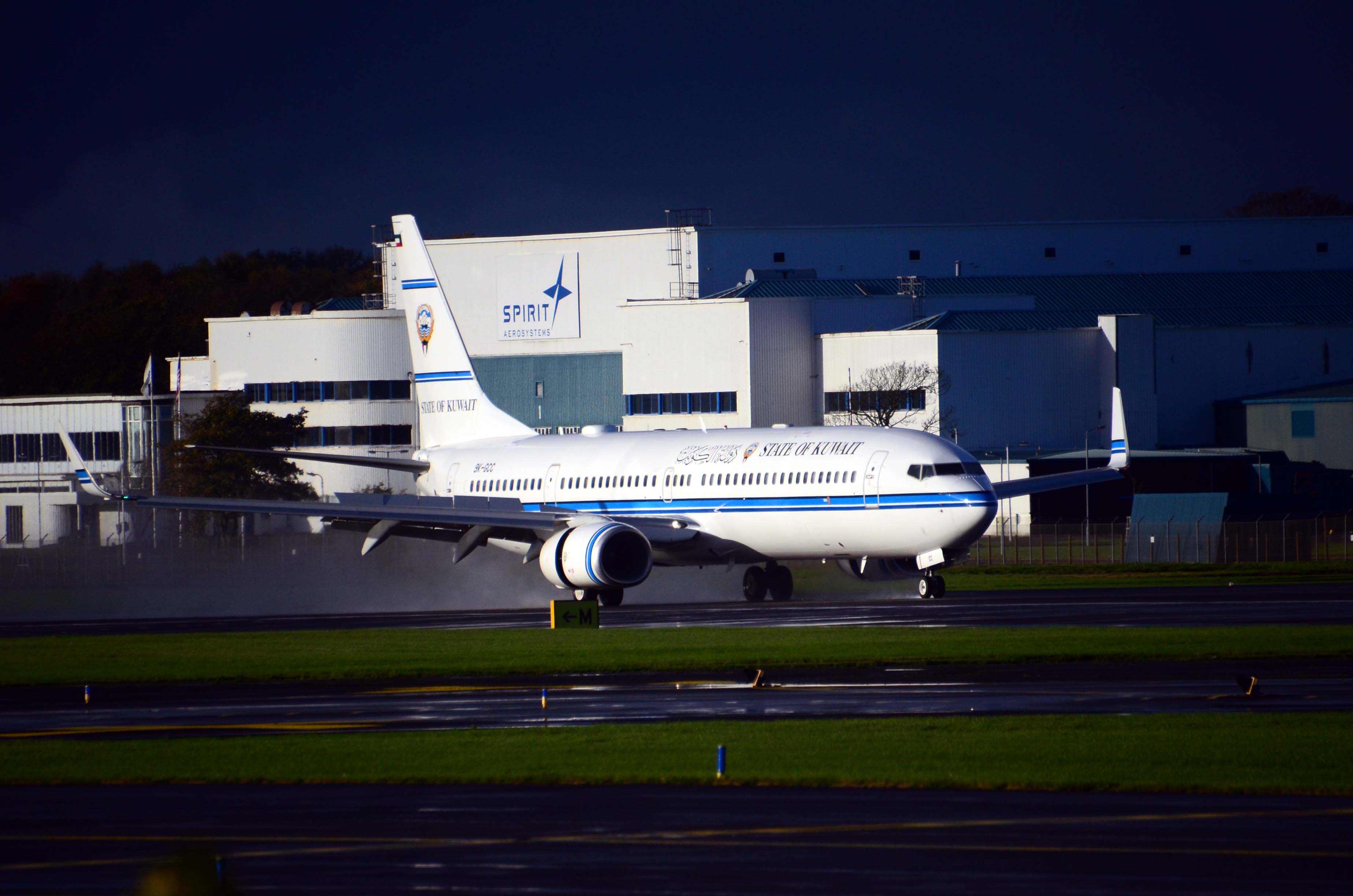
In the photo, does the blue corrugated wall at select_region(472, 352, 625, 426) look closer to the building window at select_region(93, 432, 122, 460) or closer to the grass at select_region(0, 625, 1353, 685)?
the building window at select_region(93, 432, 122, 460)

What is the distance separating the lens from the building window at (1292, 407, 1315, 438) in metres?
94.1

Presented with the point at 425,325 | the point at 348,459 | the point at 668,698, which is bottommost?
the point at 668,698

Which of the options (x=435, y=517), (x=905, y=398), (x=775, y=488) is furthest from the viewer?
(x=905, y=398)

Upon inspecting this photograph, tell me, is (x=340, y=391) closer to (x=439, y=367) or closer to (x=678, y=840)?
(x=439, y=367)

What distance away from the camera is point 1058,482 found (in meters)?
46.7

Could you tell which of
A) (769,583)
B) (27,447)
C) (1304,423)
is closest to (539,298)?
(27,447)

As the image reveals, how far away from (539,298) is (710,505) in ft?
223

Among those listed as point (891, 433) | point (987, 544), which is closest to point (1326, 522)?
point (987, 544)

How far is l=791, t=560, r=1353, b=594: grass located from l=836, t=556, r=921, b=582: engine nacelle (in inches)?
116

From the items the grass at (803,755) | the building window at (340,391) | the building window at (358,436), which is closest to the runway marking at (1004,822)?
the grass at (803,755)

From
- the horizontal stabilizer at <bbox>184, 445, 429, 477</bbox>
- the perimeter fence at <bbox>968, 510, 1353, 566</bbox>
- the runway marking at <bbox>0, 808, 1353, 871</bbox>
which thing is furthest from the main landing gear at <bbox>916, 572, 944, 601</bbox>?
the runway marking at <bbox>0, 808, 1353, 871</bbox>

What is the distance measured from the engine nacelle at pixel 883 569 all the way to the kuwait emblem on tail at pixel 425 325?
1714 cm

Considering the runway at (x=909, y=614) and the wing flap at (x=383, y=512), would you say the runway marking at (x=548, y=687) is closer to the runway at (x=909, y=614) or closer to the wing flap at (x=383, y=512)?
the runway at (x=909, y=614)

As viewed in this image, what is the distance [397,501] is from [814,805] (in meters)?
30.8
